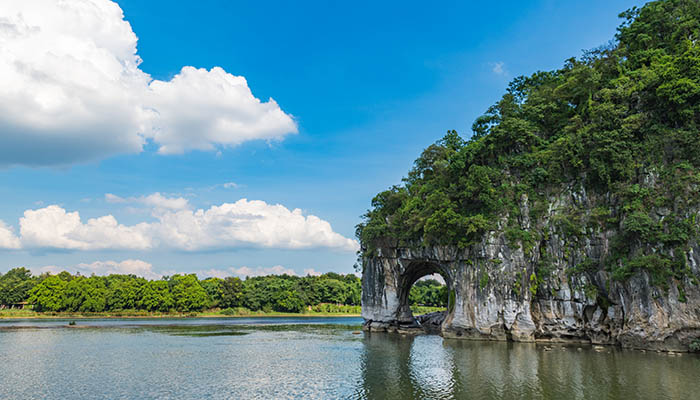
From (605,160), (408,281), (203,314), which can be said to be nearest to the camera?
(605,160)

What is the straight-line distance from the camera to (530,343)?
109 ft

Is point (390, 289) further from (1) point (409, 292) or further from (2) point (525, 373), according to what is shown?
(2) point (525, 373)

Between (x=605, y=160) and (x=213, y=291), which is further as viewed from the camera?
(x=213, y=291)

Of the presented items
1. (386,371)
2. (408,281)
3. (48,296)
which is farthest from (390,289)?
(48,296)

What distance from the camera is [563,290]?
107 ft

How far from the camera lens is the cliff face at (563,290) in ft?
86.5

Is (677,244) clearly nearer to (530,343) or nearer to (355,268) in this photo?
(530,343)

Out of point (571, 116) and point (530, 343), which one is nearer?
point (530, 343)

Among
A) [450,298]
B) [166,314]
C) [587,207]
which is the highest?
[587,207]

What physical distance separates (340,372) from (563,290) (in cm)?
1993

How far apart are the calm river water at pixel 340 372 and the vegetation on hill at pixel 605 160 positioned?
27.0 ft

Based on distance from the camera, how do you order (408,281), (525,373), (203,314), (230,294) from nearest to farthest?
(525,373) < (408,281) < (203,314) < (230,294)

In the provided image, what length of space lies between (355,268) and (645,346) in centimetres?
3134

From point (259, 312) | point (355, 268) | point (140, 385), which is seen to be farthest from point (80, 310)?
point (140, 385)
